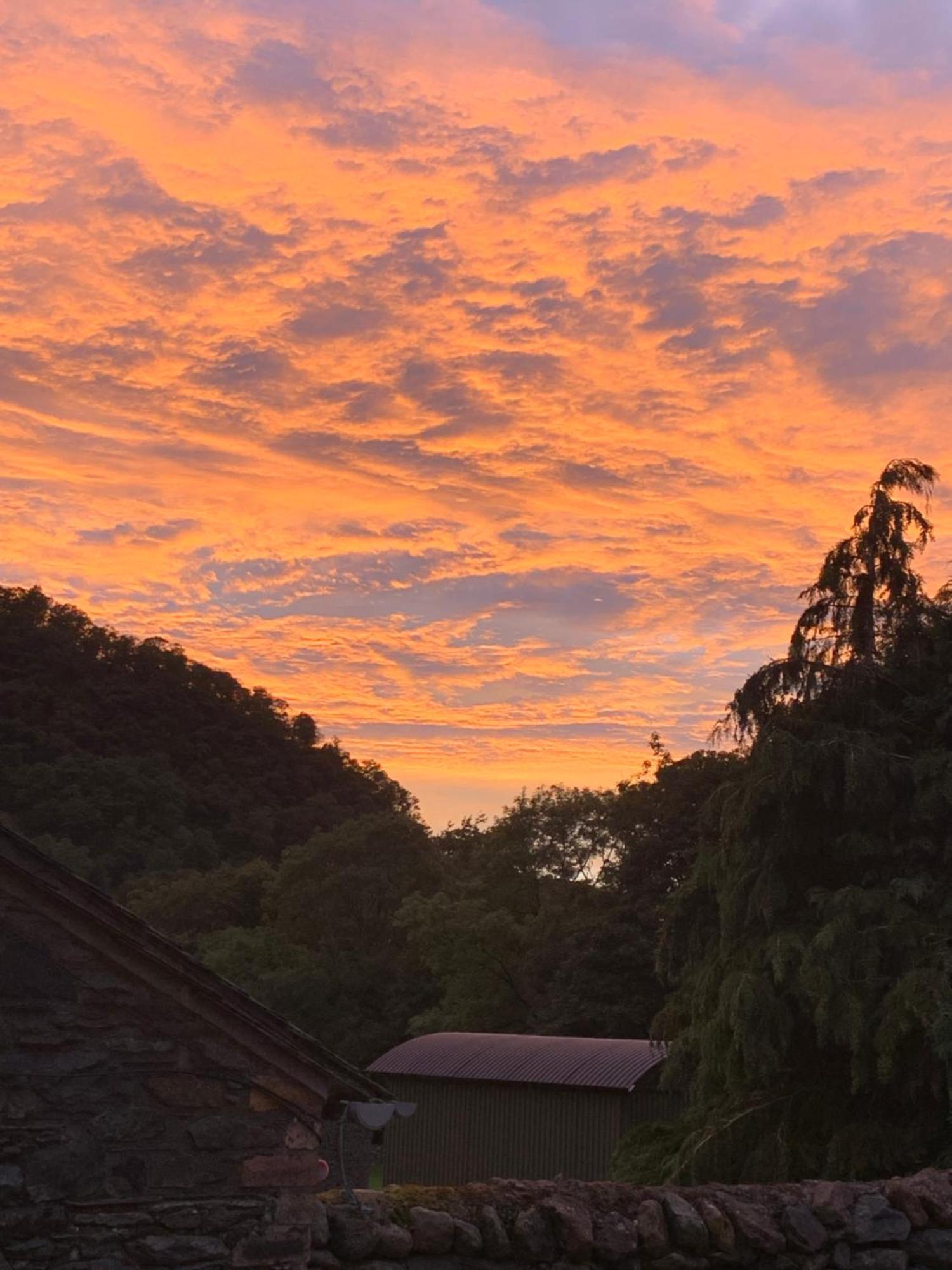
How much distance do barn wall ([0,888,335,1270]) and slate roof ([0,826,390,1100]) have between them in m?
0.14

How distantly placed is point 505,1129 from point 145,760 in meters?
66.4

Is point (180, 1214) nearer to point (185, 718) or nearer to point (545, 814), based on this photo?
point (545, 814)

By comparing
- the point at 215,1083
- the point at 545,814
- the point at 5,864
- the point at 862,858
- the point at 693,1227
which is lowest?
the point at 693,1227

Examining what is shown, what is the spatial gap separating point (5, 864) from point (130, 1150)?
1.80m

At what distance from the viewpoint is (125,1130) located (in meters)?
8.19

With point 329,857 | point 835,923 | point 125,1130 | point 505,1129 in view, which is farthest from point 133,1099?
point 329,857

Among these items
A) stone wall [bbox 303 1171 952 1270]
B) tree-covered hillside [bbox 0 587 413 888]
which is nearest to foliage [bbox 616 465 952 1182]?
stone wall [bbox 303 1171 952 1270]

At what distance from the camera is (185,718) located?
104 meters

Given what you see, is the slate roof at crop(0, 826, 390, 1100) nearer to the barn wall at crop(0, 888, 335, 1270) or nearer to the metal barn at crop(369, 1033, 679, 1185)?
the barn wall at crop(0, 888, 335, 1270)

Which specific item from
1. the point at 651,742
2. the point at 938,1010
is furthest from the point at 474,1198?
the point at 651,742

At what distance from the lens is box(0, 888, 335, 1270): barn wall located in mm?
7941

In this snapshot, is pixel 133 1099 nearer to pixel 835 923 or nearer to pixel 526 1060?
pixel 835 923

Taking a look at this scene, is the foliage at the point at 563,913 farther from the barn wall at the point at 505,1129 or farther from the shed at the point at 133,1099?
the shed at the point at 133,1099

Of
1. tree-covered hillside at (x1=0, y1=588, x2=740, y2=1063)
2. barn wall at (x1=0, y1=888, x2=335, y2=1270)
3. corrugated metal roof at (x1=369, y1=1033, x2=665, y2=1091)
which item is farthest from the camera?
tree-covered hillside at (x1=0, y1=588, x2=740, y2=1063)
